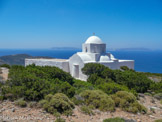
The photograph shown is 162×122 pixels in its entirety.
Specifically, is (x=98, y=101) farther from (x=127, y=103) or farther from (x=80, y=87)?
(x=80, y=87)

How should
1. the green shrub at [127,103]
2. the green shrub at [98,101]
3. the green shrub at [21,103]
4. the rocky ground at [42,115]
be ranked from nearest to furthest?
the rocky ground at [42,115], the green shrub at [21,103], the green shrub at [98,101], the green shrub at [127,103]

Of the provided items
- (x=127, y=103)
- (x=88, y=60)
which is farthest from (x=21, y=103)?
Answer: (x=88, y=60)

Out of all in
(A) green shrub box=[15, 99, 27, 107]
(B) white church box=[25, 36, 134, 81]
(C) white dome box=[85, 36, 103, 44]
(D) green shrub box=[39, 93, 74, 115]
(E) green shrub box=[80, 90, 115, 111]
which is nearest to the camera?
(D) green shrub box=[39, 93, 74, 115]

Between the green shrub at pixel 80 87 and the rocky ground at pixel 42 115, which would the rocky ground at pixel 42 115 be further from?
the green shrub at pixel 80 87

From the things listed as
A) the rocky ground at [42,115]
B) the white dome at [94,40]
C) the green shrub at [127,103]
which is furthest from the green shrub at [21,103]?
the white dome at [94,40]

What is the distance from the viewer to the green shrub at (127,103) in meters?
8.38

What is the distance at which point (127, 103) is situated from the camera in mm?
8758

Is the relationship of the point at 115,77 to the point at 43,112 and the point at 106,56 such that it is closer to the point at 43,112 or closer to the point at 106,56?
the point at 106,56

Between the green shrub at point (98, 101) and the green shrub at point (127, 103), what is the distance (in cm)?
57

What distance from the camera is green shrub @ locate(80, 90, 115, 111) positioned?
8.20 metres

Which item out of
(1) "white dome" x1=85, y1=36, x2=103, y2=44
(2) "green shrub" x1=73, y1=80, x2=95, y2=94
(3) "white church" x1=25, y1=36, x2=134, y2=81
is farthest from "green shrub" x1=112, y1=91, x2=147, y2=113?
(1) "white dome" x1=85, y1=36, x2=103, y2=44

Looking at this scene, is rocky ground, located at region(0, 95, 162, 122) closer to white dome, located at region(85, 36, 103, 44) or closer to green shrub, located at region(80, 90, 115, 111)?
green shrub, located at region(80, 90, 115, 111)

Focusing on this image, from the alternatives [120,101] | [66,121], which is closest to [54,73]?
[120,101]

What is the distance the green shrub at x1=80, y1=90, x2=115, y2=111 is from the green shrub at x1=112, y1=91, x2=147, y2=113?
57 cm
